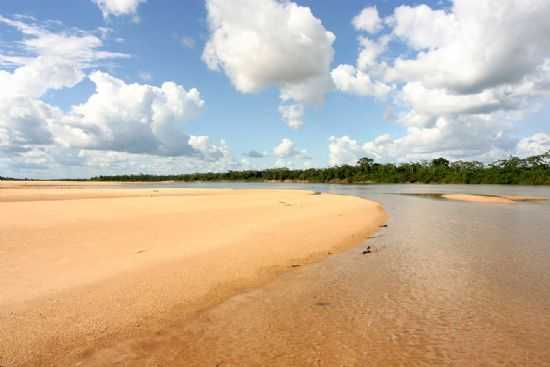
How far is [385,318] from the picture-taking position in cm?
621

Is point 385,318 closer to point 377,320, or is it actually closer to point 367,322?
point 377,320

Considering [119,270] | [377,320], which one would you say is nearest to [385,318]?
[377,320]

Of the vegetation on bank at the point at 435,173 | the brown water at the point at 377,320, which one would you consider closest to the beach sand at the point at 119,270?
the brown water at the point at 377,320

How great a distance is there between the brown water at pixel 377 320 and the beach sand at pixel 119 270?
1.93 ft

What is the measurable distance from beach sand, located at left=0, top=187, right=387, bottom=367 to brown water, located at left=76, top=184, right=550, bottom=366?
59 cm

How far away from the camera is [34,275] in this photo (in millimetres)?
7766

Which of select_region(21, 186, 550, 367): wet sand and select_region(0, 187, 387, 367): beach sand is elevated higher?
select_region(0, 187, 387, 367): beach sand

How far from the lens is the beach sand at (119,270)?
5168 mm

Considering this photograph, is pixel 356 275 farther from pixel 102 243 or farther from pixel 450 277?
pixel 102 243

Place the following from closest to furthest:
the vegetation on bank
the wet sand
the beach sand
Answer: the wet sand, the beach sand, the vegetation on bank

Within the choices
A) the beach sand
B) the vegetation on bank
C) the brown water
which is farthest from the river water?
the vegetation on bank

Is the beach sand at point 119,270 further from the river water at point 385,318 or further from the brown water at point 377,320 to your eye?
the river water at point 385,318

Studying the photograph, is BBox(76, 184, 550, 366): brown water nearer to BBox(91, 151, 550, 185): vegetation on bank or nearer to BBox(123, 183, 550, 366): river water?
BBox(123, 183, 550, 366): river water

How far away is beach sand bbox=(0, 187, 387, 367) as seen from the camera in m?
5.17
